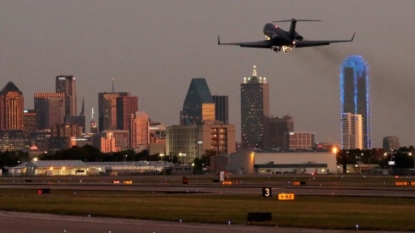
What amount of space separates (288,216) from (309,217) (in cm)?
156

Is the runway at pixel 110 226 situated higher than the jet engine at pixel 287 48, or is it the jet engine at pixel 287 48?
the jet engine at pixel 287 48

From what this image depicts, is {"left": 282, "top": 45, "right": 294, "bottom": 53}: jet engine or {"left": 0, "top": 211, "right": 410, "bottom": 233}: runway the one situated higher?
{"left": 282, "top": 45, "right": 294, "bottom": 53}: jet engine

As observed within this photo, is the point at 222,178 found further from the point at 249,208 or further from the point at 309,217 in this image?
the point at 309,217

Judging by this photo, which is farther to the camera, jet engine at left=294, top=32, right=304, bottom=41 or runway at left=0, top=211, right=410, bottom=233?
jet engine at left=294, top=32, right=304, bottom=41

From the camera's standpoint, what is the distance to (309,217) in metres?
65.2

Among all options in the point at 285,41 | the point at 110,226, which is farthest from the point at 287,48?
the point at 110,226

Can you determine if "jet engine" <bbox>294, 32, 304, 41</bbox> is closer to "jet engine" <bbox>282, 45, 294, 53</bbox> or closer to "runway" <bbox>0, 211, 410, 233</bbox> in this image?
"jet engine" <bbox>282, 45, 294, 53</bbox>

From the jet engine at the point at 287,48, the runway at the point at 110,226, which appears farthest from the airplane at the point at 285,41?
the runway at the point at 110,226

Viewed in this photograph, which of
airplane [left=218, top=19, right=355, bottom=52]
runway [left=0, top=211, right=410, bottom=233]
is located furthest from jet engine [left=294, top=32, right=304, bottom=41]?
runway [left=0, top=211, right=410, bottom=233]

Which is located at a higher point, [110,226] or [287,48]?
[287,48]

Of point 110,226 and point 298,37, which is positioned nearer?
point 110,226

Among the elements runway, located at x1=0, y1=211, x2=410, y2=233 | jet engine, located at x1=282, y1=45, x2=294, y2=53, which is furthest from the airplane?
runway, located at x1=0, y1=211, x2=410, y2=233

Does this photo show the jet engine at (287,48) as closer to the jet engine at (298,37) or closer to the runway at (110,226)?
the jet engine at (298,37)

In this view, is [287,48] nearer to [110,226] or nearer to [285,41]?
[285,41]
